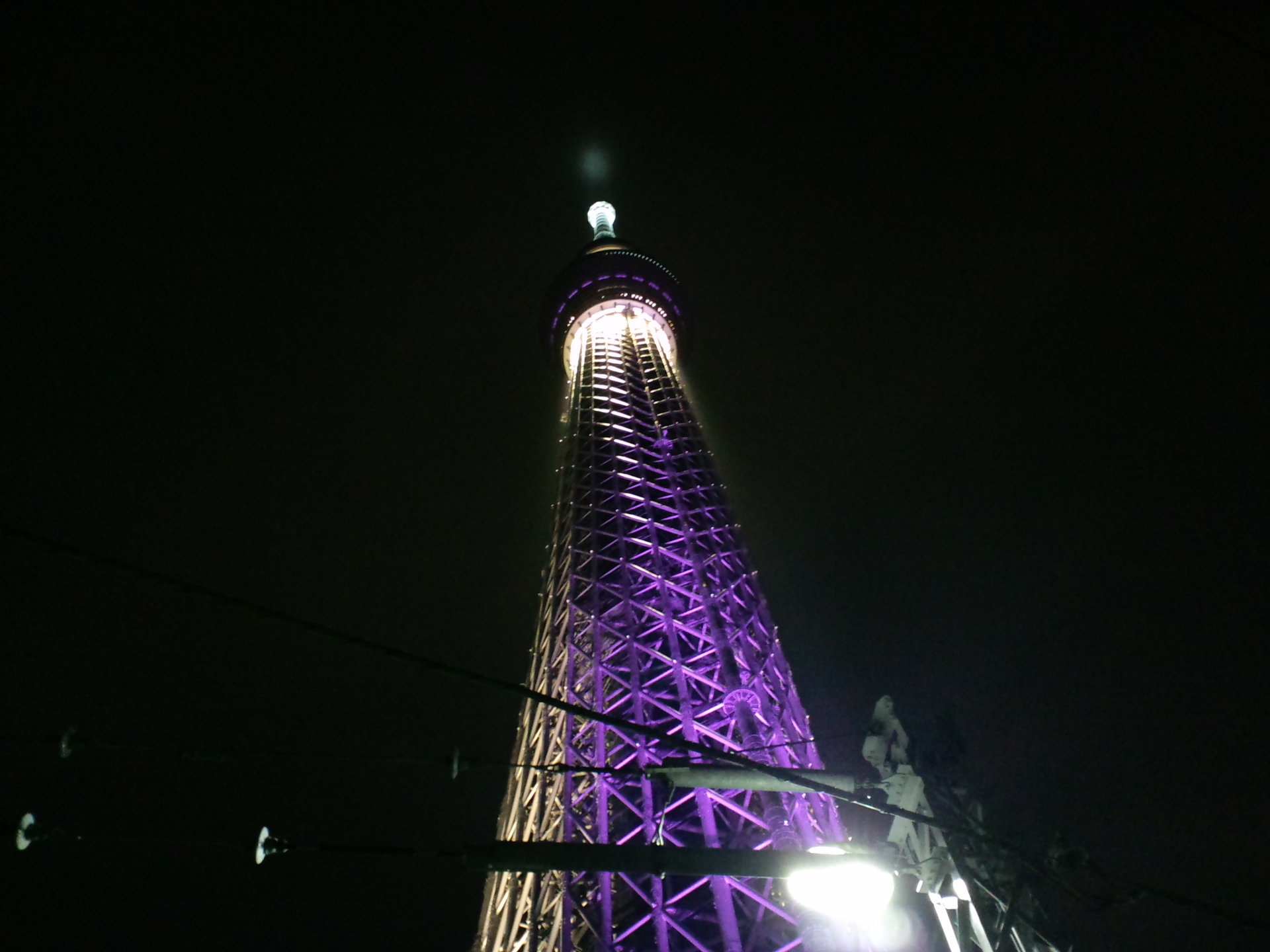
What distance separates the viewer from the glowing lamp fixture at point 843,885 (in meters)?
5.45

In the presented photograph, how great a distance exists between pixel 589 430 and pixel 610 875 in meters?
12.6

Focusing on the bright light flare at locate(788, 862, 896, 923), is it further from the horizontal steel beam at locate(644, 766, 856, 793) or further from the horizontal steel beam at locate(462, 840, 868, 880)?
the horizontal steel beam at locate(644, 766, 856, 793)

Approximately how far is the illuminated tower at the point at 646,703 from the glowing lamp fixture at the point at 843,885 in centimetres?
142

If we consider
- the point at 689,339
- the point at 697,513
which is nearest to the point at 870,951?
the point at 697,513

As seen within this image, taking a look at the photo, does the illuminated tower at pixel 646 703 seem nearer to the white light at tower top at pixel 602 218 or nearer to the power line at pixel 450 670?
the power line at pixel 450 670

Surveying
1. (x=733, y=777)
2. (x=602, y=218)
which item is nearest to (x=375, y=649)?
(x=733, y=777)

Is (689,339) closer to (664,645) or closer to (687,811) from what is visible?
(664,645)

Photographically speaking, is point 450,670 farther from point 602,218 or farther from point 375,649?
point 602,218

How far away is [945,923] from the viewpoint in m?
6.53

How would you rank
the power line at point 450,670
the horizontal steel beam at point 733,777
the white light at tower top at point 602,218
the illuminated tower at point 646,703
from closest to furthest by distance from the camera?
the power line at point 450,670 < the horizontal steel beam at point 733,777 < the illuminated tower at point 646,703 < the white light at tower top at point 602,218

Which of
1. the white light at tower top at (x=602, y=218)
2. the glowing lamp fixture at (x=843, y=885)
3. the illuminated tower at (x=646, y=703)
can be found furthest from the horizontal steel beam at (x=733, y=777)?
the white light at tower top at (x=602, y=218)

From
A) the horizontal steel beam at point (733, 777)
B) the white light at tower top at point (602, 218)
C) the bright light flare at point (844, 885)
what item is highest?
the white light at tower top at point (602, 218)

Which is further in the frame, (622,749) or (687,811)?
(622,749)

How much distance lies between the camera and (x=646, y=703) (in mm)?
10859
